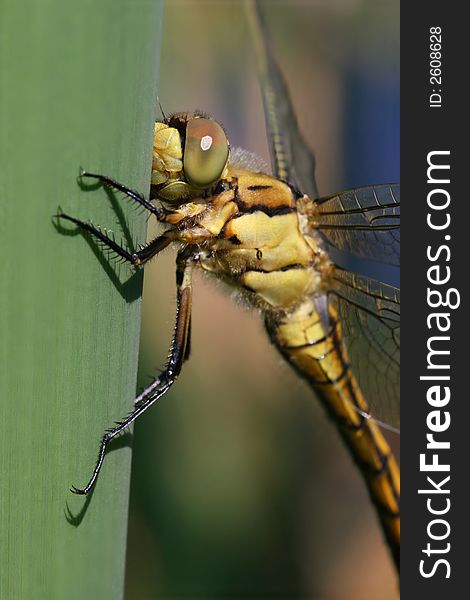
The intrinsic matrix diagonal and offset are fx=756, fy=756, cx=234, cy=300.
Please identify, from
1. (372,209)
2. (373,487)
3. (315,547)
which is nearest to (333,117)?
(372,209)

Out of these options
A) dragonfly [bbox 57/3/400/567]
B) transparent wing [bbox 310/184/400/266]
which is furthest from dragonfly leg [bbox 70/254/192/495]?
transparent wing [bbox 310/184/400/266]

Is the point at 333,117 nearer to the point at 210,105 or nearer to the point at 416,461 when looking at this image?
the point at 210,105

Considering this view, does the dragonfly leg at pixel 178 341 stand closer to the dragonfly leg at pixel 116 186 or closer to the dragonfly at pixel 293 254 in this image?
the dragonfly at pixel 293 254

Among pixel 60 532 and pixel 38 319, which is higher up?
pixel 38 319

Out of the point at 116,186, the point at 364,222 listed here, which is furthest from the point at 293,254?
the point at 116,186

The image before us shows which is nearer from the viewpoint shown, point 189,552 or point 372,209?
point 372,209

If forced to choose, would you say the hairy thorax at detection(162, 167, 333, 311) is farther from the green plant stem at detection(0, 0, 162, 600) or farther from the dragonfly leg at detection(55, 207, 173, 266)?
the green plant stem at detection(0, 0, 162, 600)

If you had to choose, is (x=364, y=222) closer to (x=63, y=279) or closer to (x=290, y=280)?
(x=290, y=280)

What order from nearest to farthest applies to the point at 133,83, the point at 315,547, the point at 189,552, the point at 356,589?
1. the point at 133,83
2. the point at 189,552
3. the point at 315,547
4. the point at 356,589
